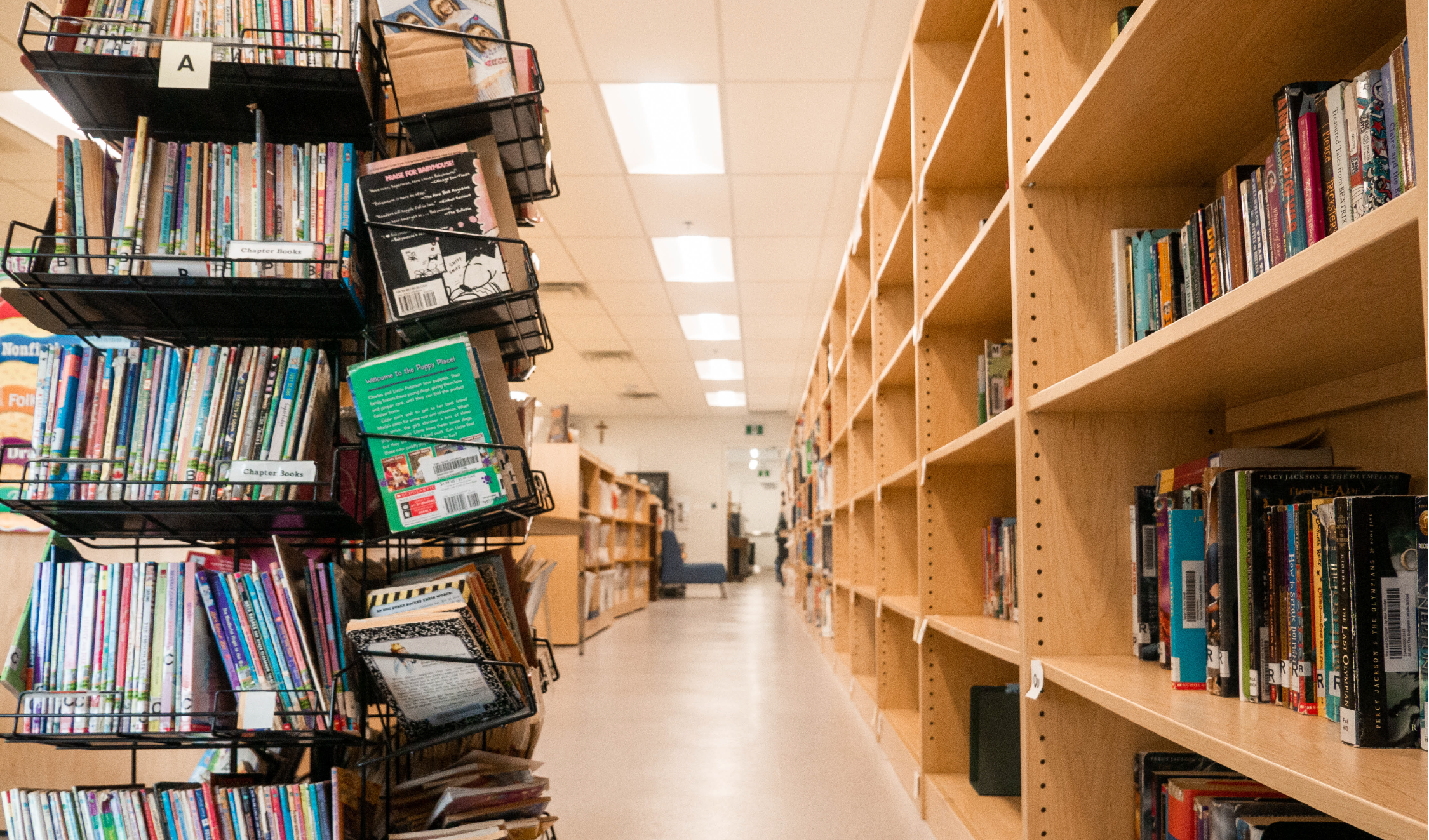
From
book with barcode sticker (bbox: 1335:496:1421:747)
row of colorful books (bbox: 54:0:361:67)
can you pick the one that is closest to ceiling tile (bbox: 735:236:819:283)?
row of colorful books (bbox: 54:0:361:67)

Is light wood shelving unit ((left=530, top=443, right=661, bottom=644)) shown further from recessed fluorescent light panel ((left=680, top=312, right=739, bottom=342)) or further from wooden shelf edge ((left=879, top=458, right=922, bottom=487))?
wooden shelf edge ((left=879, top=458, right=922, bottom=487))

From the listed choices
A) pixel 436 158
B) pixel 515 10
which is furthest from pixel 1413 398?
pixel 515 10

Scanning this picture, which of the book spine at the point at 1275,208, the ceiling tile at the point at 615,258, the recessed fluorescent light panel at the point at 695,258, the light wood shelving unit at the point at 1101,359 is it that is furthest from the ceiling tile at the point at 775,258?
the book spine at the point at 1275,208

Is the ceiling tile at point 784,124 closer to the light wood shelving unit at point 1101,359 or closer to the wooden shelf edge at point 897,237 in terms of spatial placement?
the wooden shelf edge at point 897,237

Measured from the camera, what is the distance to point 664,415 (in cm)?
1440

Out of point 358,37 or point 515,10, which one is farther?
point 515,10

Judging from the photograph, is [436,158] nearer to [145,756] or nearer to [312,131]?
[312,131]

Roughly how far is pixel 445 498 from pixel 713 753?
5.93 feet

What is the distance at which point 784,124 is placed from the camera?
180 inches

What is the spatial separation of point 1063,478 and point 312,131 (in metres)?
1.38

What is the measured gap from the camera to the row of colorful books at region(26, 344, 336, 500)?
1.36 metres

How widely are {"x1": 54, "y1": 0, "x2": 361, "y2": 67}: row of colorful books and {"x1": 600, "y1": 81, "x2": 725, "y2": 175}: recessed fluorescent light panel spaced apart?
2899 millimetres

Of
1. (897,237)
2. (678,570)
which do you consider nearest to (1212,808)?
(897,237)

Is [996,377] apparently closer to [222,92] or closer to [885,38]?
[222,92]
